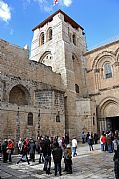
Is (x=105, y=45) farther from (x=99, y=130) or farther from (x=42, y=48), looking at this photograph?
(x=99, y=130)

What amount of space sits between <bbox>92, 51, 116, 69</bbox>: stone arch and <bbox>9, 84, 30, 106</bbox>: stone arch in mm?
9951

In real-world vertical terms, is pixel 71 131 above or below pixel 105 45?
below

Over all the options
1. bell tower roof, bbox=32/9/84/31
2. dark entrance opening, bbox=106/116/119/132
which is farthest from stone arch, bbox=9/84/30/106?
bell tower roof, bbox=32/9/84/31

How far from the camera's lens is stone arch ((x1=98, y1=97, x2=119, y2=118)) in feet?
62.2

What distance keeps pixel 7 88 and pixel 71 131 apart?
25.6ft

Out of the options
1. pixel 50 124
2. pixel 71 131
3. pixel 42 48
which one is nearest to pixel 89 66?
pixel 42 48

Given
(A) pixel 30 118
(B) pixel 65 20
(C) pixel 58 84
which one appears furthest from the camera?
(B) pixel 65 20

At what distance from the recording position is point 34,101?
51.5 feet

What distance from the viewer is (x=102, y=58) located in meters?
21.4

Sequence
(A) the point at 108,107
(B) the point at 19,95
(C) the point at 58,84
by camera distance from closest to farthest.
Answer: (B) the point at 19,95 → (C) the point at 58,84 → (A) the point at 108,107

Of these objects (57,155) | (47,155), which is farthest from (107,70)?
(57,155)

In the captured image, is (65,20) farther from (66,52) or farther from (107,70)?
(107,70)

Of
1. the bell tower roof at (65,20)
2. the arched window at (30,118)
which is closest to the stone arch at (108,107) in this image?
the arched window at (30,118)

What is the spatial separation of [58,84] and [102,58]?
21.3 feet
